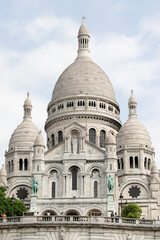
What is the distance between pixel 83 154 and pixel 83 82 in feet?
67.7

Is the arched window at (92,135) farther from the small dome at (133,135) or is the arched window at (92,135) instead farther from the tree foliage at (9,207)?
the tree foliage at (9,207)

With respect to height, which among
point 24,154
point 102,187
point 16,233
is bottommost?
point 16,233

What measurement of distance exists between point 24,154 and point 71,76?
16.9 m

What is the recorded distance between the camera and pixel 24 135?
4385 inches

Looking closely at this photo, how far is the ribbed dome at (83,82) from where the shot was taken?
11514 centimetres

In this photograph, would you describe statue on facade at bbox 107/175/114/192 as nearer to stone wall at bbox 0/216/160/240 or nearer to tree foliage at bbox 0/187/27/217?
tree foliage at bbox 0/187/27/217

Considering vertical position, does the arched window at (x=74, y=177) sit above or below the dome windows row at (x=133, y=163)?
below

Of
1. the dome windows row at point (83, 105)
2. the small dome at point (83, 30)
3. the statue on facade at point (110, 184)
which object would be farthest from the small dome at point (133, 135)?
the small dome at point (83, 30)

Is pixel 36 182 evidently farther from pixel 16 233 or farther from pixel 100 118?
pixel 16 233

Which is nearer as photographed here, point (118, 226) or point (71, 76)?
point (118, 226)

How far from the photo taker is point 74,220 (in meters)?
50.3

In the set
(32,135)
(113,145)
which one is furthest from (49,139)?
(113,145)

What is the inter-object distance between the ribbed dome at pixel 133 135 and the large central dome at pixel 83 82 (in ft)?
26.8

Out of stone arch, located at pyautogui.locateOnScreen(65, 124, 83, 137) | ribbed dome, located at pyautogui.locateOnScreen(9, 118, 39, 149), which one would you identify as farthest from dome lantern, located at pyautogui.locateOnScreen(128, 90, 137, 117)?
stone arch, located at pyautogui.locateOnScreen(65, 124, 83, 137)
